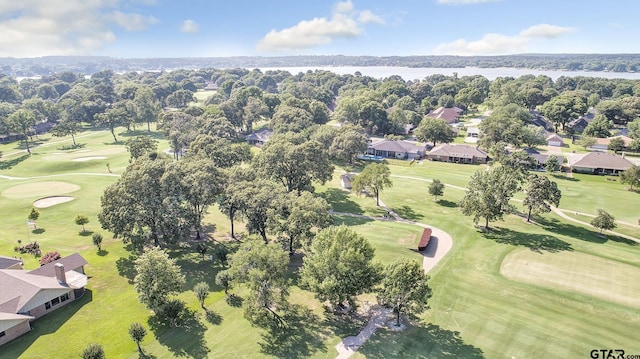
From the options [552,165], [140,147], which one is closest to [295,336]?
[140,147]

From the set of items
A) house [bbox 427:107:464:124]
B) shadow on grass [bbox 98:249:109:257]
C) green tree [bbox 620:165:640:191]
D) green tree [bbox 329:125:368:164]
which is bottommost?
shadow on grass [bbox 98:249:109:257]

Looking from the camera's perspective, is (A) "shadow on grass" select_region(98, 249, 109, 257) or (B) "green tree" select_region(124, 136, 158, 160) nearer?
(A) "shadow on grass" select_region(98, 249, 109, 257)

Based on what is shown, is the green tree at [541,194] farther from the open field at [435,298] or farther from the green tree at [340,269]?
the green tree at [340,269]

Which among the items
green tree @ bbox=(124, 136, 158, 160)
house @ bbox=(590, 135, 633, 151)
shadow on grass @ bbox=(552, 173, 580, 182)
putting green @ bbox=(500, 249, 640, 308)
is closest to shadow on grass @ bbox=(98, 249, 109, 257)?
green tree @ bbox=(124, 136, 158, 160)

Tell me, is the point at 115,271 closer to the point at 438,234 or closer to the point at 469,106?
the point at 438,234

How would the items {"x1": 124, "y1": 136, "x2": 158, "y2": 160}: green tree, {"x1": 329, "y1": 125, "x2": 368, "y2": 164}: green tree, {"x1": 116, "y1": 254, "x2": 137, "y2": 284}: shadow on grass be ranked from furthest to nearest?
{"x1": 329, "y1": 125, "x2": 368, "y2": 164}: green tree → {"x1": 124, "y1": 136, "x2": 158, "y2": 160}: green tree → {"x1": 116, "y1": 254, "x2": 137, "y2": 284}: shadow on grass

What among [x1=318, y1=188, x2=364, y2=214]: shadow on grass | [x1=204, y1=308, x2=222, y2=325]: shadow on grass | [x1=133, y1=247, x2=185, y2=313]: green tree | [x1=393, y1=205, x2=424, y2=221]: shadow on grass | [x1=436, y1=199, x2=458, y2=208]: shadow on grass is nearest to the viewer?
[x1=133, y1=247, x2=185, y2=313]: green tree

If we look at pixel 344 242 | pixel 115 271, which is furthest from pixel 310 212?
pixel 115 271

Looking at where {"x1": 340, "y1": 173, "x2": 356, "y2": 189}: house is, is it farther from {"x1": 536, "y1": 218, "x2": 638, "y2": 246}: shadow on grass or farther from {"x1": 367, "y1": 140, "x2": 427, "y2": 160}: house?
{"x1": 536, "y1": 218, "x2": 638, "y2": 246}: shadow on grass
